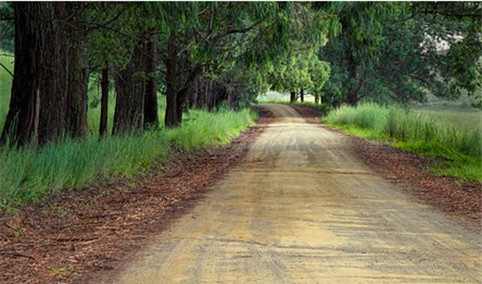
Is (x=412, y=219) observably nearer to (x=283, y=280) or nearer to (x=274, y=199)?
(x=274, y=199)

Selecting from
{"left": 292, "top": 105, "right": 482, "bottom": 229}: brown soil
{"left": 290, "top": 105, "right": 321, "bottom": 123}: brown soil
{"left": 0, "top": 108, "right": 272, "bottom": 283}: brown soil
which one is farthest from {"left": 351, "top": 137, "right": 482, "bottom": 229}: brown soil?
{"left": 290, "top": 105, "right": 321, "bottom": 123}: brown soil

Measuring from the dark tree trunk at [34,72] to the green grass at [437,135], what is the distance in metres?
8.01

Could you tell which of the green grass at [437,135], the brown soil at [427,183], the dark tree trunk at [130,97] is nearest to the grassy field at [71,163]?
the dark tree trunk at [130,97]

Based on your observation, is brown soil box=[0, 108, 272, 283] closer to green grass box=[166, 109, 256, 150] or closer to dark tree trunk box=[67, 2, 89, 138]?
dark tree trunk box=[67, 2, 89, 138]

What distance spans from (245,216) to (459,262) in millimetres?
3028

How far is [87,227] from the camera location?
24.7 feet

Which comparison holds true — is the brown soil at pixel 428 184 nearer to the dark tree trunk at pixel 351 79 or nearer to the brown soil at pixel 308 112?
the dark tree trunk at pixel 351 79

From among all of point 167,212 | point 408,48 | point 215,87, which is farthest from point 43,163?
point 408,48

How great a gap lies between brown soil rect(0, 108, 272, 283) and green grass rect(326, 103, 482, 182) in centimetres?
619

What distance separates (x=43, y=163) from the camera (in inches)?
349

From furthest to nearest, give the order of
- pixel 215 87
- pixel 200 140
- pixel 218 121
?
pixel 215 87
pixel 218 121
pixel 200 140

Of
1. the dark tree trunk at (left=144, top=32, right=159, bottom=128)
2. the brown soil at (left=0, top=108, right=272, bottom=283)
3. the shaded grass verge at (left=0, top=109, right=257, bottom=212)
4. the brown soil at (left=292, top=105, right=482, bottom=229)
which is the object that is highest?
the dark tree trunk at (left=144, top=32, right=159, bottom=128)

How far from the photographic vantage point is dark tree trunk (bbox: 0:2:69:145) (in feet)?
35.2

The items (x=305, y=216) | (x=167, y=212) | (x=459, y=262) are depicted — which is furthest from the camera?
(x=167, y=212)
